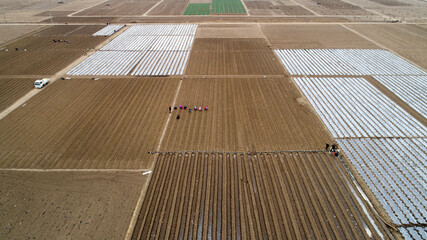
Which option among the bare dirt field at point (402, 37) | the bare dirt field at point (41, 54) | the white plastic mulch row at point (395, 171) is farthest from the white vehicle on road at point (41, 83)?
the bare dirt field at point (402, 37)

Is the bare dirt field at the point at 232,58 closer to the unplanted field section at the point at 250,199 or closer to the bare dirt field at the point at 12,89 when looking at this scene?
the unplanted field section at the point at 250,199

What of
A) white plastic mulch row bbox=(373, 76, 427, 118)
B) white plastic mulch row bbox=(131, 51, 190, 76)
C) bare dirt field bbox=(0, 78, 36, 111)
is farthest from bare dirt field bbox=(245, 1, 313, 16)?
bare dirt field bbox=(0, 78, 36, 111)

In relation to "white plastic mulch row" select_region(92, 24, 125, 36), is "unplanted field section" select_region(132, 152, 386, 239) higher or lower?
lower

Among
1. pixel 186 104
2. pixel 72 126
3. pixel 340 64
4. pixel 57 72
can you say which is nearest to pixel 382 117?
pixel 340 64

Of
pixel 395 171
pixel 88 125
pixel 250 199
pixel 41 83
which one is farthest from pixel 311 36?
pixel 41 83

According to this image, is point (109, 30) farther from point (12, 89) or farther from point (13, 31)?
point (12, 89)

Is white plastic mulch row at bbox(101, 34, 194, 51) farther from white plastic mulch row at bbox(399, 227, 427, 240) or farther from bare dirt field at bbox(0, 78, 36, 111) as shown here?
white plastic mulch row at bbox(399, 227, 427, 240)
